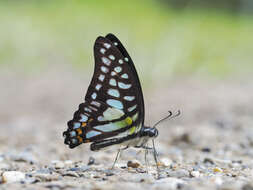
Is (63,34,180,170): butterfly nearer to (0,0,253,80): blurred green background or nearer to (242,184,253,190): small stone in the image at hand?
(242,184,253,190): small stone

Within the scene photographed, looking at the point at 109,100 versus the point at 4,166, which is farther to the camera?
the point at 4,166

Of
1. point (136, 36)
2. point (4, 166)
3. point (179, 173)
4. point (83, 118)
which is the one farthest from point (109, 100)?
point (136, 36)

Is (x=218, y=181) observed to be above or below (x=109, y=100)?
below

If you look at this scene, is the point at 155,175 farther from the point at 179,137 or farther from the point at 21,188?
the point at 179,137

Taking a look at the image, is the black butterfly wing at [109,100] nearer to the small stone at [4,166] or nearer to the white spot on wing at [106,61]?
the white spot on wing at [106,61]

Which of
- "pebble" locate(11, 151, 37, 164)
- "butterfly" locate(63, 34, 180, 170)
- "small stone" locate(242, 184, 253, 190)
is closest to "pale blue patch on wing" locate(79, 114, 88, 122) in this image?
"butterfly" locate(63, 34, 180, 170)

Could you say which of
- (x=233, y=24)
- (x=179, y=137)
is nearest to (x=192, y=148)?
(x=179, y=137)

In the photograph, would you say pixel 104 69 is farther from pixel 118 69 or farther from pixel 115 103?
pixel 115 103

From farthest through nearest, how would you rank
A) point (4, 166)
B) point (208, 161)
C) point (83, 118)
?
point (208, 161), point (4, 166), point (83, 118)
